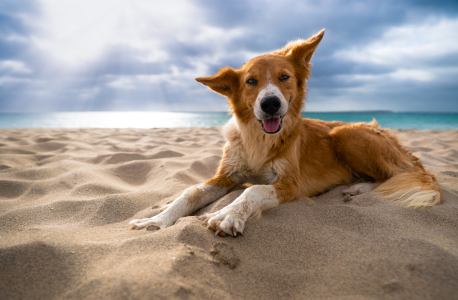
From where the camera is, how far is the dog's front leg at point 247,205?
5.74 feet

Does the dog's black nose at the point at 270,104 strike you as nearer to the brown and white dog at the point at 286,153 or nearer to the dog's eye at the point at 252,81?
the brown and white dog at the point at 286,153

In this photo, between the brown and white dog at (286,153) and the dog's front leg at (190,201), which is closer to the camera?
the dog's front leg at (190,201)

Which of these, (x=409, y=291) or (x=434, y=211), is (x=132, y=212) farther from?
(x=434, y=211)

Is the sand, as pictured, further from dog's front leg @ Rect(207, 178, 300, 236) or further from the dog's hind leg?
the dog's hind leg

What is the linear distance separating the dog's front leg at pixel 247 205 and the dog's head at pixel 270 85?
595 millimetres

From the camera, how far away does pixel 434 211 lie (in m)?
2.06

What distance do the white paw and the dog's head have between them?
1038 mm

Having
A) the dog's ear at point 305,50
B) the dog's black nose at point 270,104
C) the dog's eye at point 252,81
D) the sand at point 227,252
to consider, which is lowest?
the sand at point 227,252

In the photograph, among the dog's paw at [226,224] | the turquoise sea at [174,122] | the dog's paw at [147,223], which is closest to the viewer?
the dog's paw at [226,224]

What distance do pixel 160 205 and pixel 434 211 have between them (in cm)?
237

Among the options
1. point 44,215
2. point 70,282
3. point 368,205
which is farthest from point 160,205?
point 368,205

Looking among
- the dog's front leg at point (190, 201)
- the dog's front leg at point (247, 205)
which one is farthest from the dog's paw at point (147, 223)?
the dog's front leg at point (247, 205)

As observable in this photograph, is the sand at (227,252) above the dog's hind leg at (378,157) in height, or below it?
below

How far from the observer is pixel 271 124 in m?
2.54
